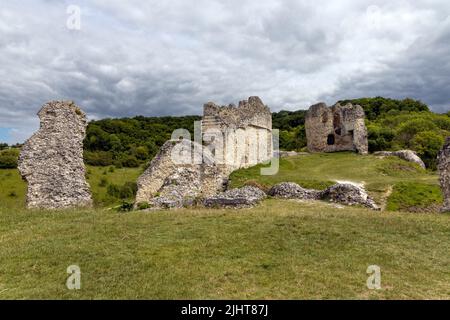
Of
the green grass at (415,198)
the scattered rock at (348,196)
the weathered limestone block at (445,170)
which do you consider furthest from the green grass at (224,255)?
the green grass at (415,198)

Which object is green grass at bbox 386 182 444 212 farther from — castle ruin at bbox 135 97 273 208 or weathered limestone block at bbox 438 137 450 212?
castle ruin at bbox 135 97 273 208

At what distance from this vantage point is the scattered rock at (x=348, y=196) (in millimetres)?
18125

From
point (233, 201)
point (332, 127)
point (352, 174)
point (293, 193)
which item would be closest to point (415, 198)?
point (352, 174)

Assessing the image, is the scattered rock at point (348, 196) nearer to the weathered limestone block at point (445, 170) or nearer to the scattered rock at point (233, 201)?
the weathered limestone block at point (445, 170)

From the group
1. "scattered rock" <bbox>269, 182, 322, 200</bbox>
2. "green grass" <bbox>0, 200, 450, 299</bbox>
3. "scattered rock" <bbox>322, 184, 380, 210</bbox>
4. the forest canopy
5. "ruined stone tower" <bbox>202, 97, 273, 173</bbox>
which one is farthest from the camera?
the forest canopy

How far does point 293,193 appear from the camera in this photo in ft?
64.5

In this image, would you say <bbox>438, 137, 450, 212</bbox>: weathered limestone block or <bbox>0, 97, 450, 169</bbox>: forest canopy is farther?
Answer: <bbox>0, 97, 450, 169</bbox>: forest canopy

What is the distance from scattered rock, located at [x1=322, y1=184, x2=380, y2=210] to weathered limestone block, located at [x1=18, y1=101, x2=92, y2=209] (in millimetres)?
11187

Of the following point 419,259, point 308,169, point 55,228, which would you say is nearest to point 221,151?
point 308,169

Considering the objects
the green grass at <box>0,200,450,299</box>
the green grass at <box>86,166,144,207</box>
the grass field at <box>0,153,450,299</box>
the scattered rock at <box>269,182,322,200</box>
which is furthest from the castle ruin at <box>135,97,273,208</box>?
the green grass at <box>86,166,144,207</box>

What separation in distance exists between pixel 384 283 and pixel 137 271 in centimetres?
508

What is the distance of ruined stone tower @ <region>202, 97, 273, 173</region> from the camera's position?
28047 mm

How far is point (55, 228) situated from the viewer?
11.9 metres
